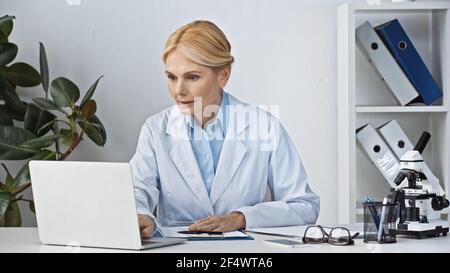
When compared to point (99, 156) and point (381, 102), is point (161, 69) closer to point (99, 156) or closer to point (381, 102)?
point (99, 156)

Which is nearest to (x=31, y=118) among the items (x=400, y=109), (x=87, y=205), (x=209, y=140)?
(x=209, y=140)

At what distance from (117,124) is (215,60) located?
472 mm

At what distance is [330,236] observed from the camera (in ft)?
6.22

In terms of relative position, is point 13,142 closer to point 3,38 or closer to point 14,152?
point 14,152

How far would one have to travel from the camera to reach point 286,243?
1.86 meters

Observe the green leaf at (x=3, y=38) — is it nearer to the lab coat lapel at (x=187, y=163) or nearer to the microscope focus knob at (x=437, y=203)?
the lab coat lapel at (x=187, y=163)

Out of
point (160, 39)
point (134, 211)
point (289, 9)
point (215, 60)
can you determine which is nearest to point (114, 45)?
point (160, 39)

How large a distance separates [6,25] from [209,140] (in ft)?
2.86

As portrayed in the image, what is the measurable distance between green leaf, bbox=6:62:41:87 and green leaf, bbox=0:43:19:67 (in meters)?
0.07

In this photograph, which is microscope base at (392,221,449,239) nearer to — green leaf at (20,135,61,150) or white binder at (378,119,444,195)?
white binder at (378,119,444,195)

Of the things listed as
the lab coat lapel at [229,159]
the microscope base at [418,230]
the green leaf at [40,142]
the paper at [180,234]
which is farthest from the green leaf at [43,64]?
the microscope base at [418,230]
